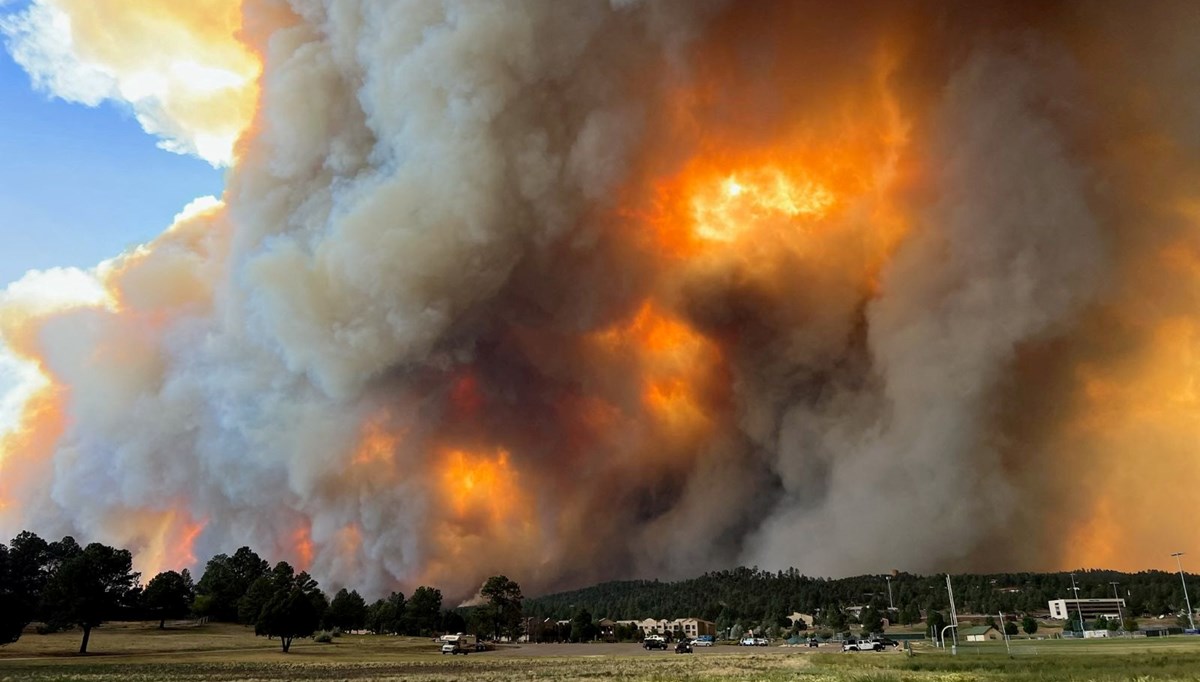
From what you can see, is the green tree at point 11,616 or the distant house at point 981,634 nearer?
the green tree at point 11,616

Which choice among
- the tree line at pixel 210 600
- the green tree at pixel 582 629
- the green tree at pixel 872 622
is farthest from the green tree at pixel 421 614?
the green tree at pixel 872 622

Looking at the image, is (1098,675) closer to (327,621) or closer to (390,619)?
(327,621)

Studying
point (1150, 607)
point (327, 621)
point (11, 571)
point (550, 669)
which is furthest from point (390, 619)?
point (1150, 607)

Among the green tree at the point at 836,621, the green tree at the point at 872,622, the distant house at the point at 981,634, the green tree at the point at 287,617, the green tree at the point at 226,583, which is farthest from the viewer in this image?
the green tree at the point at 836,621

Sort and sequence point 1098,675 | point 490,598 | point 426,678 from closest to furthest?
point 1098,675
point 426,678
point 490,598

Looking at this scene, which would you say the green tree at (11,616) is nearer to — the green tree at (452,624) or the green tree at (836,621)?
the green tree at (452,624)

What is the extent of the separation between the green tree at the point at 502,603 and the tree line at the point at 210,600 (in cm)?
18

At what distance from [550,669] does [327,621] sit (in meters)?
90.1

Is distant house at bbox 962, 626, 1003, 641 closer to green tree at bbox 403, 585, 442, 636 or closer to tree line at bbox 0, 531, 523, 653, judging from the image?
tree line at bbox 0, 531, 523, 653

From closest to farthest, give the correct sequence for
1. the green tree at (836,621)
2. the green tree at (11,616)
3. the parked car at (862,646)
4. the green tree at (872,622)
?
the green tree at (11,616) < the parked car at (862,646) < the green tree at (872,622) < the green tree at (836,621)

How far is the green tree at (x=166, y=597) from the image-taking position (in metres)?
118

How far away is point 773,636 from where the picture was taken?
490ft

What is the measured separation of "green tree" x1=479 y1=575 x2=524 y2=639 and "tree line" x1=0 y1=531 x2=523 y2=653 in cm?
18

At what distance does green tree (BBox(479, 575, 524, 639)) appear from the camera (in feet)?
424
